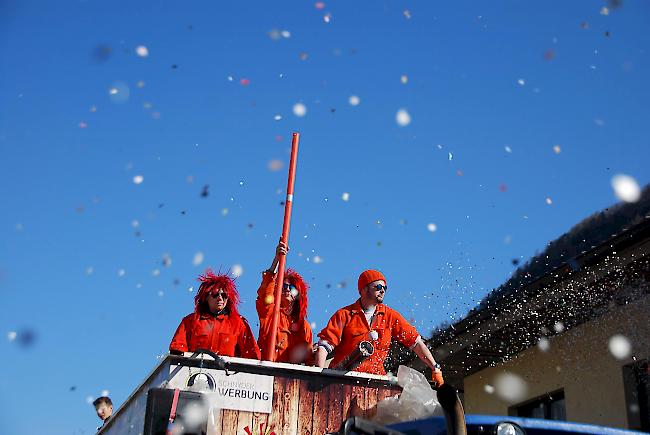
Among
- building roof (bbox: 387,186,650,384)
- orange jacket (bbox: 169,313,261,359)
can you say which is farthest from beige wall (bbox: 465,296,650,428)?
orange jacket (bbox: 169,313,261,359)

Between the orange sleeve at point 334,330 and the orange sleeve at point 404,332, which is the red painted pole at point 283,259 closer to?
the orange sleeve at point 334,330

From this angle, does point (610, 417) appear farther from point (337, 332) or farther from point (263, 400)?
point (263, 400)

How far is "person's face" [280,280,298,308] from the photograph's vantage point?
22.0 ft

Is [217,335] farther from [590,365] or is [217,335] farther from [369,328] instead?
[590,365]

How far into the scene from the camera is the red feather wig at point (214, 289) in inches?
249

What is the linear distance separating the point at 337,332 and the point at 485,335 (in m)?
4.79

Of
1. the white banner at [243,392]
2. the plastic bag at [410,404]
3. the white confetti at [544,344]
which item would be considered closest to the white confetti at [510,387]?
the white confetti at [544,344]

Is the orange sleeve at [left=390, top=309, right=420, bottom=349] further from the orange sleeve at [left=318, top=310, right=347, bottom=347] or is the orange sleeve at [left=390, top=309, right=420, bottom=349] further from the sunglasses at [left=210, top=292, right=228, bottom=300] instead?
the sunglasses at [left=210, top=292, right=228, bottom=300]

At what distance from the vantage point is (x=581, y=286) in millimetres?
8539

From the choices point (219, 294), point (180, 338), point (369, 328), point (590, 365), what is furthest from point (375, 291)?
point (590, 365)

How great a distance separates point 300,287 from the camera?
6.86m

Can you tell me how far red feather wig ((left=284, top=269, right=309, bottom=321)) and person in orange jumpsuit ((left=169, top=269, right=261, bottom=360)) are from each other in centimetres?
53

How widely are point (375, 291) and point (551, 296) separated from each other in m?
3.40

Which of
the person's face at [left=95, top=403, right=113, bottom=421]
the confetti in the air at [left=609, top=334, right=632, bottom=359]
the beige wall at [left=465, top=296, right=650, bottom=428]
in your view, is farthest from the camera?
the person's face at [left=95, top=403, right=113, bottom=421]
